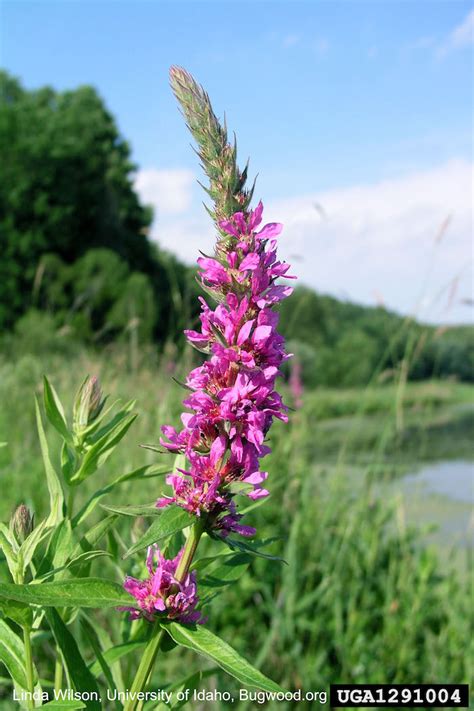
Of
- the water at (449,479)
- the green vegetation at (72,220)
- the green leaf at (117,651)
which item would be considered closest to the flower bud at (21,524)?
the green leaf at (117,651)

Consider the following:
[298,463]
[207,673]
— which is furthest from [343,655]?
[207,673]

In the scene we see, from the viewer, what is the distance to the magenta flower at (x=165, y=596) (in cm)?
94

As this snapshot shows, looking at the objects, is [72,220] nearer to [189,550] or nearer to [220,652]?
[189,550]

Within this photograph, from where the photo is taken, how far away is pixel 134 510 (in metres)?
0.91

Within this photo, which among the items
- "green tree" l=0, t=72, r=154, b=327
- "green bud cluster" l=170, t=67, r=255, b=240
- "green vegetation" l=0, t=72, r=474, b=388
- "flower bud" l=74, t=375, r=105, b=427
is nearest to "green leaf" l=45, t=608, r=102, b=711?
"flower bud" l=74, t=375, r=105, b=427

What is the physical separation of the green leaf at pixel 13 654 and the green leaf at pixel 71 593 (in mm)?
124

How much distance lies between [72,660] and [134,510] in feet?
0.70

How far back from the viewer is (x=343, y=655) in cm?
299

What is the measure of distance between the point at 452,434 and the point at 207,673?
1042cm

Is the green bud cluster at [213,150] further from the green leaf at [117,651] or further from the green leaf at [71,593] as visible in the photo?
the green leaf at [117,651]

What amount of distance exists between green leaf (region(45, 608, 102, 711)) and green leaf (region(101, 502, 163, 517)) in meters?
0.16

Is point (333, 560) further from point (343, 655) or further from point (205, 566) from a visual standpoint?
point (205, 566)

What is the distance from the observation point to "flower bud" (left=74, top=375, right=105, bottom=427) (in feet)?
3.68

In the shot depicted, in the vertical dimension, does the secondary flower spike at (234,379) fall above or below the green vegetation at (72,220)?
below
